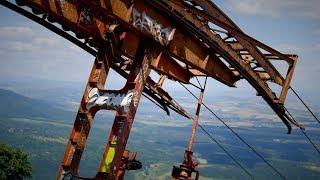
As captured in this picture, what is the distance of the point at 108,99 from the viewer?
5.63 meters

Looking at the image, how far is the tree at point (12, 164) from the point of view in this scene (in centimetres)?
3472

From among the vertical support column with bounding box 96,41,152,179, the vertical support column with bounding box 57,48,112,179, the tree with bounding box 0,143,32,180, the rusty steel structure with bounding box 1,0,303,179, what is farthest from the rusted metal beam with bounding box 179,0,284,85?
the tree with bounding box 0,143,32,180

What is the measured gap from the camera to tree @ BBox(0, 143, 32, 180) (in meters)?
34.7

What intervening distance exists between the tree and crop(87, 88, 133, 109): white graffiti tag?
32599mm

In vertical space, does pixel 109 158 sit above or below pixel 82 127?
below

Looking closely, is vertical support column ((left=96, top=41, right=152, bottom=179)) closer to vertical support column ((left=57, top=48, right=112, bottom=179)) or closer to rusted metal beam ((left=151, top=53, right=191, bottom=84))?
rusted metal beam ((left=151, top=53, right=191, bottom=84))

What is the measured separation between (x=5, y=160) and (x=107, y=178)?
34320mm

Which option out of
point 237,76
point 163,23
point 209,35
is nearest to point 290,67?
point 237,76

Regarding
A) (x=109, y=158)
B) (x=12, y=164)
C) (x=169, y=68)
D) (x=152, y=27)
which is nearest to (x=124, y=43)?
(x=152, y=27)

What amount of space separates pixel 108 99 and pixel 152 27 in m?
1.40

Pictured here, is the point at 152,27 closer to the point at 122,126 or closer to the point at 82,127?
the point at 122,126

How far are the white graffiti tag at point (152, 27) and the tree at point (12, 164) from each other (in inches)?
1323

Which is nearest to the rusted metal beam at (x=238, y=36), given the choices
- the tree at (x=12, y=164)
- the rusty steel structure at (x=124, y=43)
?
the rusty steel structure at (x=124, y=43)

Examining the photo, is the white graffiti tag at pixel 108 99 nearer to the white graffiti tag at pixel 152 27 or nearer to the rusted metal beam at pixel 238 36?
the white graffiti tag at pixel 152 27
